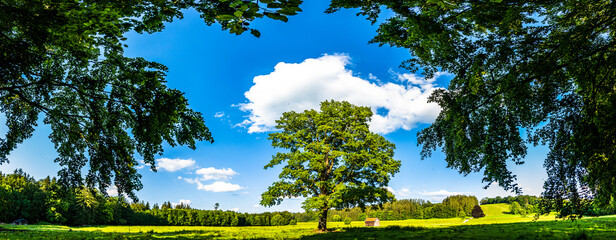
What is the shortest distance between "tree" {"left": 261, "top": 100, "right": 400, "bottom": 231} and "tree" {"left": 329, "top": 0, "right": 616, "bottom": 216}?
1548 cm

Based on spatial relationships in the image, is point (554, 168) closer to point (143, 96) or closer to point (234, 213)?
point (143, 96)

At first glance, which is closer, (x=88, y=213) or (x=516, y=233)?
(x=516, y=233)

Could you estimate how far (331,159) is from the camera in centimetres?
2928

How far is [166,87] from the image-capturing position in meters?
8.83

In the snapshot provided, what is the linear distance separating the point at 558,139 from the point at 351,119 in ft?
66.0

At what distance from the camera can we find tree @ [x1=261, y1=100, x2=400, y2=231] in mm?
25438

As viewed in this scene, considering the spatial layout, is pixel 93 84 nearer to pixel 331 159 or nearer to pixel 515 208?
pixel 331 159

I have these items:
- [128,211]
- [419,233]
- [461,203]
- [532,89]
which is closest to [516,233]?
[419,233]

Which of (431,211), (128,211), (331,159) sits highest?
(331,159)

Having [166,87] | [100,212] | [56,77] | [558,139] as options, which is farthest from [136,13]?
[100,212]

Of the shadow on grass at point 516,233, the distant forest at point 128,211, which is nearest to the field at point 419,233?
the shadow on grass at point 516,233

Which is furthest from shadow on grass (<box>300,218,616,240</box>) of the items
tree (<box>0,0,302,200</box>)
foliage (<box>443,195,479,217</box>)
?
foliage (<box>443,195,479,217</box>)

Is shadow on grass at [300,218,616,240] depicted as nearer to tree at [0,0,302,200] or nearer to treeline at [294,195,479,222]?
tree at [0,0,302,200]

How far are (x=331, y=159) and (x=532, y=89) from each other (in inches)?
827
